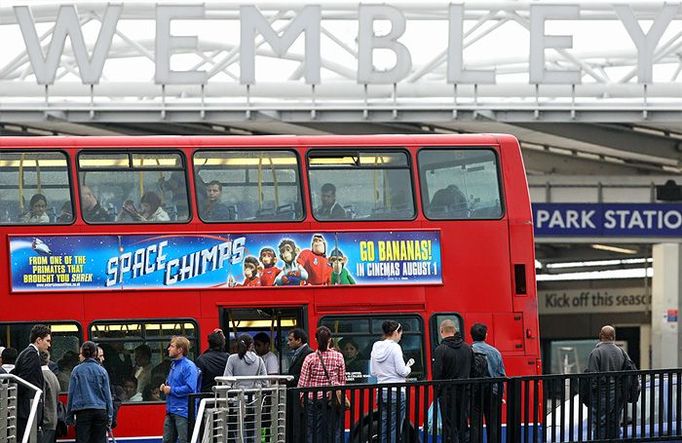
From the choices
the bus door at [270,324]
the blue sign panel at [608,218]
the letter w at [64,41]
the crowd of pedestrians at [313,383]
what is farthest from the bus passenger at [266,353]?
the blue sign panel at [608,218]

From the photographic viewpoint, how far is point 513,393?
15758 mm

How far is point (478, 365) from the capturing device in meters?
16.8

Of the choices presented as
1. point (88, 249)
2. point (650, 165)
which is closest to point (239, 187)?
point (88, 249)

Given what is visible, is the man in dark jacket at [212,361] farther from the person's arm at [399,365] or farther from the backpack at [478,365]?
the backpack at [478,365]

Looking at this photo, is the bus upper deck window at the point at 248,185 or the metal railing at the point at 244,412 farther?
the bus upper deck window at the point at 248,185

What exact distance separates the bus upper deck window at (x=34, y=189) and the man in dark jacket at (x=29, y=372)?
2.67 m

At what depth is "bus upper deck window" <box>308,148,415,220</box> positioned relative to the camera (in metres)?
19.0

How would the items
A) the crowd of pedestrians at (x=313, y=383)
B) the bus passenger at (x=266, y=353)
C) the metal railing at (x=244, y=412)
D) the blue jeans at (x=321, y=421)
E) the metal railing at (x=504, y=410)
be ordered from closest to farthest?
the metal railing at (x=244, y=412) → the blue jeans at (x=321, y=421) → the metal railing at (x=504, y=410) → the crowd of pedestrians at (x=313, y=383) → the bus passenger at (x=266, y=353)

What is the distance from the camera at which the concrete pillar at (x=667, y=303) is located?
34.5 metres

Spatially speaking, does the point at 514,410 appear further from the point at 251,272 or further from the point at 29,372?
the point at 29,372

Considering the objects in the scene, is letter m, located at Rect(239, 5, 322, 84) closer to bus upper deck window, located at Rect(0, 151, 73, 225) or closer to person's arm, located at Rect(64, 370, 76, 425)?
bus upper deck window, located at Rect(0, 151, 73, 225)

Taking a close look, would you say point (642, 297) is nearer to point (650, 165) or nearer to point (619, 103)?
point (650, 165)

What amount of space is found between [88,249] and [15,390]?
338cm

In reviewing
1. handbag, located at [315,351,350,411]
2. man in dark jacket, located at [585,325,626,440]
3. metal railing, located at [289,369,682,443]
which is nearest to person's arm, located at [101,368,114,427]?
metal railing, located at [289,369,682,443]
